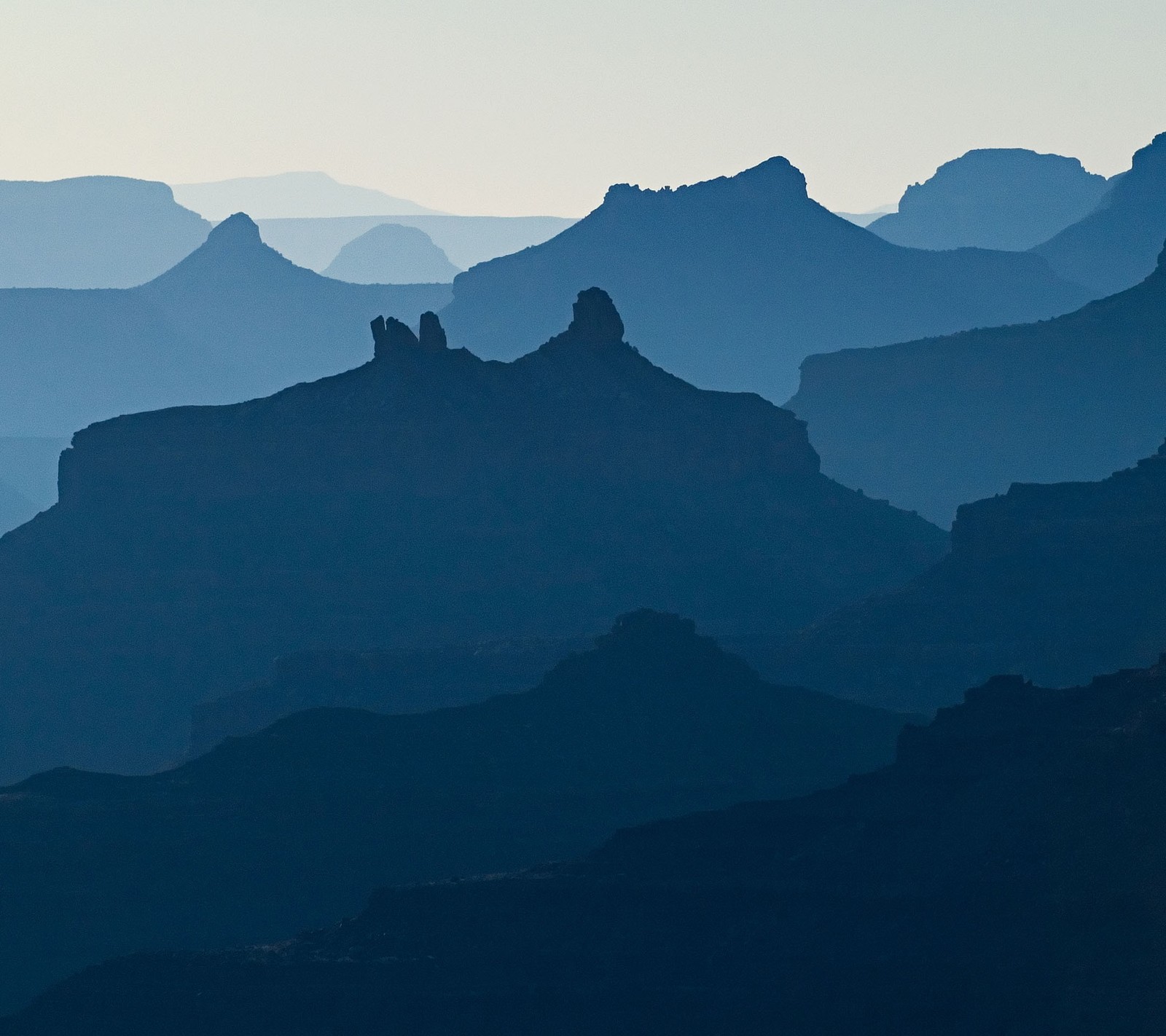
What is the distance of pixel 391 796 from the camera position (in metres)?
124

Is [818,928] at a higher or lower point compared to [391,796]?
lower

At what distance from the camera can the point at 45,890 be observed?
11875 centimetres

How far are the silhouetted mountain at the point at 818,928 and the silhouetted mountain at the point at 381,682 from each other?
6567cm

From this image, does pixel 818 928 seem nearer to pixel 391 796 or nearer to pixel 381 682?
pixel 391 796

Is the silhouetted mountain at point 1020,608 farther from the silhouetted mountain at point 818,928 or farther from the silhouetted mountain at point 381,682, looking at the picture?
the silhouetted mountain at point 818,928

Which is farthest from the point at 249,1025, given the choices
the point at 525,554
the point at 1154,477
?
the point at 525,554

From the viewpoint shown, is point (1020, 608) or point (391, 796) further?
point (1020, 608)

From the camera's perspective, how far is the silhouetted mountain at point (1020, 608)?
508 ft

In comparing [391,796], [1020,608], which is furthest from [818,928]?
[1020,608]

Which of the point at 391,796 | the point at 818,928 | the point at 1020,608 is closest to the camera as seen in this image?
the point at 818,928

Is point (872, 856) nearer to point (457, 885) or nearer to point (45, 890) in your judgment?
point (457, 885)

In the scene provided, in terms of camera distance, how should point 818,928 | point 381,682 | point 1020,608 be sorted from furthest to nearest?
point 381,682 → point 1020,608 → point 818,928

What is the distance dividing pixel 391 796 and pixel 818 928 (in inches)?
1493

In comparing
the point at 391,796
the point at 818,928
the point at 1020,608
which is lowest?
the point at 818,928
